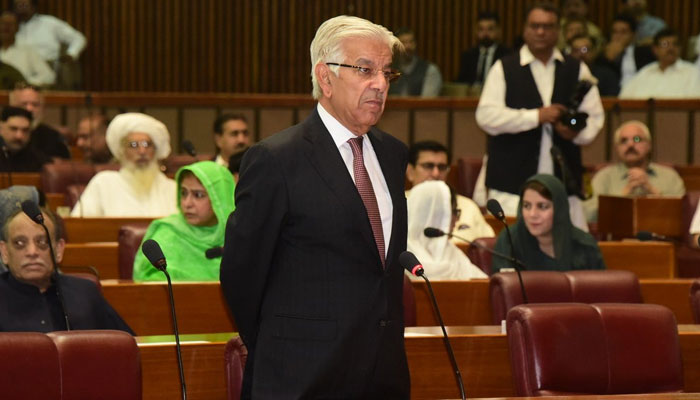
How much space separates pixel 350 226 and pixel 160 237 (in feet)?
9.03

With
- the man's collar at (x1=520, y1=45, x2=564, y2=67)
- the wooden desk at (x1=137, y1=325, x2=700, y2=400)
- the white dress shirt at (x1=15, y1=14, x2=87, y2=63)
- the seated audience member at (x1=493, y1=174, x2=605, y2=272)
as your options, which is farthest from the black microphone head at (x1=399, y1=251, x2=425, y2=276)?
the white dress shirt at (x1=15, y1=14, x2=87, y2=63)

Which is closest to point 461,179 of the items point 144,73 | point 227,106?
point 227,106

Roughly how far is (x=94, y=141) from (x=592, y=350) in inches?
226

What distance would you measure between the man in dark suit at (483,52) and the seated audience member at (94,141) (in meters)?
3.26

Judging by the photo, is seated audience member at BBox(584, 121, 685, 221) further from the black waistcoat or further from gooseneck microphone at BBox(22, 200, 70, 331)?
gooseneck microphone at BBox(22, 200, 70, 331)

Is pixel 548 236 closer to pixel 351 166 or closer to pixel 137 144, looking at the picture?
pixel 351 166

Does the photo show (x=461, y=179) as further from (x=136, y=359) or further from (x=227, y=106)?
(x=136, y=359)

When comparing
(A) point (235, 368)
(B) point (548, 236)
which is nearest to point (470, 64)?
(B) point (548, 236)

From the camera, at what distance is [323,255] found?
100 inches

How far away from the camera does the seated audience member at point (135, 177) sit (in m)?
7.17

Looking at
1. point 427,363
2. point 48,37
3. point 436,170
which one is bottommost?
point 427,363

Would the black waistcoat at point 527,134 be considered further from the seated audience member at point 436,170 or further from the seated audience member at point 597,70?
the seated audience member at point 597,70

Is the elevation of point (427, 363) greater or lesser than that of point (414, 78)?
lesser

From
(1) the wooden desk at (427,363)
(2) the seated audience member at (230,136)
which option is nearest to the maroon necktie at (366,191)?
(1) the wooden desk at (427,363)
